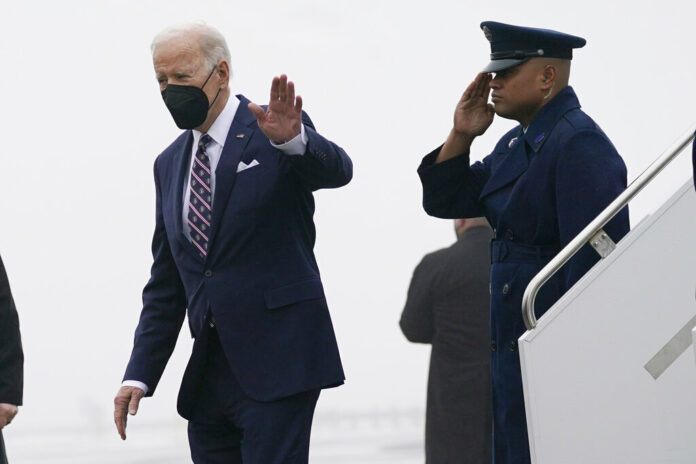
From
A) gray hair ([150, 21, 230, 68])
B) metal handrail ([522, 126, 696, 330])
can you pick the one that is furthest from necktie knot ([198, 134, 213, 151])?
metal handrail ([522, 126, 696, 330])

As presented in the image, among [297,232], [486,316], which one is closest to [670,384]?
[297,232]


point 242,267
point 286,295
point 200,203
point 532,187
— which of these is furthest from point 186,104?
point 532,187

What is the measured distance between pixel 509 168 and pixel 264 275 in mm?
639

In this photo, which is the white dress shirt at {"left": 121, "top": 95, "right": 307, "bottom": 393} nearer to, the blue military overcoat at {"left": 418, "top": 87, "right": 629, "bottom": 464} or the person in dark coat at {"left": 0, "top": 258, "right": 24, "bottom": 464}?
the person in dark coat at {"left": 0, "top": 258, "right": 24, "bottom": 464}

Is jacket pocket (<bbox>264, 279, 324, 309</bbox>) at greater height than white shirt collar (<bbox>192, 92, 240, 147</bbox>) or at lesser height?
lesser

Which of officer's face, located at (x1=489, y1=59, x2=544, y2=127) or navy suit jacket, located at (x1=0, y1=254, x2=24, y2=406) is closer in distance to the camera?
officer's face, located at (x1=489, y1=59, x2=544, y2=127)

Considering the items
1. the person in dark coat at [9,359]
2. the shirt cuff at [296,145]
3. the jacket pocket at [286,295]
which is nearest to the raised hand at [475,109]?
the shirt cuff at [296,145]

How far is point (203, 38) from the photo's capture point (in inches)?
139

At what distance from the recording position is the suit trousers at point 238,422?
11.1ft

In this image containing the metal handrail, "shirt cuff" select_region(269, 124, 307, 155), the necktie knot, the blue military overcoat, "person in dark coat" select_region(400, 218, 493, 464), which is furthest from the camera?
"person in dark coat" select_region(400, 218, 493, 464)

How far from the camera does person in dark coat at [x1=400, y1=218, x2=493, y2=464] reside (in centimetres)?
576

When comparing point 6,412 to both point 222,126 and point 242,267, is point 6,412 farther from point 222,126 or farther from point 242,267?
point 222,126

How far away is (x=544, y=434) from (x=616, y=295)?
0.33 metres

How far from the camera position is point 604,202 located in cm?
317
